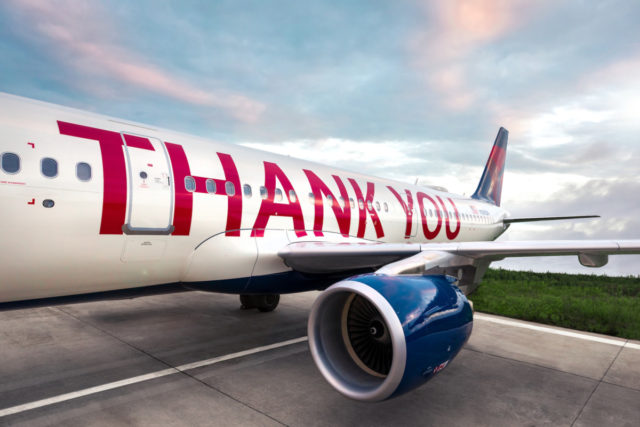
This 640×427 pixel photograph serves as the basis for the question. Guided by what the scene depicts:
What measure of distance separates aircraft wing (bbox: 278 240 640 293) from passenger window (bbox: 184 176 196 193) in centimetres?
164

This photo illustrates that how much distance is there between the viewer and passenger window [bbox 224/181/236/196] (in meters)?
5.93

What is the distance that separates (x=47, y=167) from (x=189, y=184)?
164cm

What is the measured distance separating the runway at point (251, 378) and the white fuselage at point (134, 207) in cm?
95

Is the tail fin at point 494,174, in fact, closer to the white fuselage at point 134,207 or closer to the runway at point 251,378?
the runway at point 251,378

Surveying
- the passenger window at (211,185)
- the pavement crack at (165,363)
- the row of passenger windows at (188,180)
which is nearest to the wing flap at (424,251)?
the row of passenger windows at (188,180)

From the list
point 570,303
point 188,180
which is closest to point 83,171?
point 188,180

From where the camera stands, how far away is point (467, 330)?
4375 millimetres

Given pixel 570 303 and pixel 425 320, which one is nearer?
pixel 425 320

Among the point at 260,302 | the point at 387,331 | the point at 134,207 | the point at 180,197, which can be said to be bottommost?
the point at 260,302

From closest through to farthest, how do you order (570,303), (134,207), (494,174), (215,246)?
1. (134,207)
2. (215,246)
3. (570,303)
4. (494,174)

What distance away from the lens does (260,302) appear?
8859mm

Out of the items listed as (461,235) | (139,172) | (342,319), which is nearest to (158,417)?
(342,319)

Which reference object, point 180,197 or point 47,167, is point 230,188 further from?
point 47,167

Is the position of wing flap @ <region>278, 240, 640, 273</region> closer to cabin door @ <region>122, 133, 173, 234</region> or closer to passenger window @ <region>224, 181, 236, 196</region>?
passenger window @ <region>224, 181, 236, 196</region>
